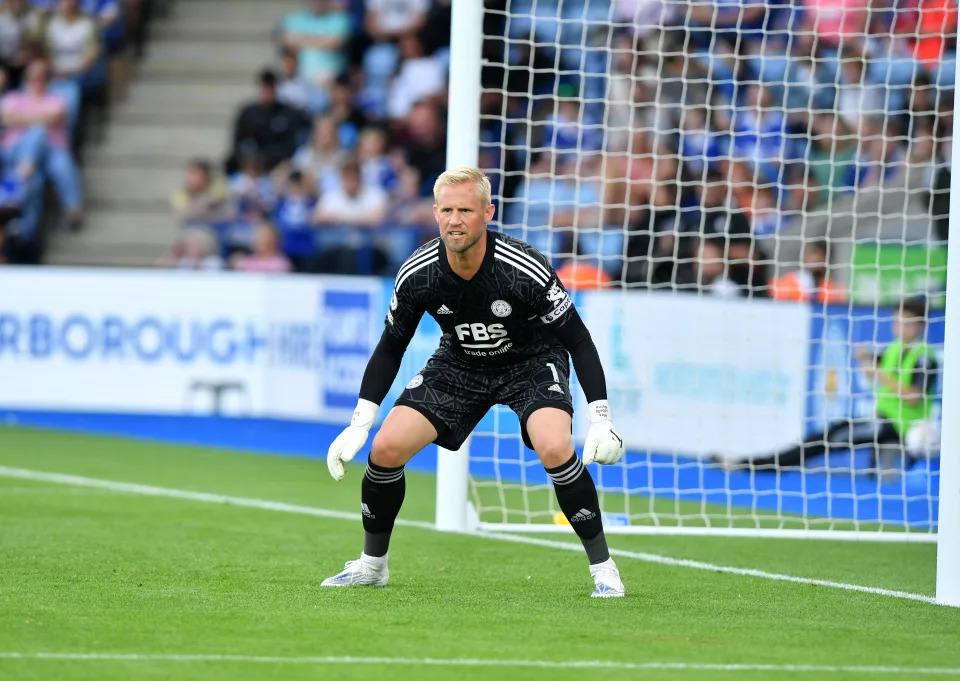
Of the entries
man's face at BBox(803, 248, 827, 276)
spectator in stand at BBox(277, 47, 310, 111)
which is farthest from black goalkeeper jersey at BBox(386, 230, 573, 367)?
spectator in stand at BBox(277, 47, 310, 111)

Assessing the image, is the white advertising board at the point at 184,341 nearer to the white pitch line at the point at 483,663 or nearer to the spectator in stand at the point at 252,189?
the spectator in stand at the point at 252,189

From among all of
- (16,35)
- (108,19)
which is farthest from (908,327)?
(16,35)

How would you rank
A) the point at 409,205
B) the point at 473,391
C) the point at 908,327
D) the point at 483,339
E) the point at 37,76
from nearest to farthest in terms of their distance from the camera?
the point at 483,339, the point at 473,391, the point at 908,327, the point at 409,205, the point at 37,76

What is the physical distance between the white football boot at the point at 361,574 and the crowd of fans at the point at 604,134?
11.7 feet

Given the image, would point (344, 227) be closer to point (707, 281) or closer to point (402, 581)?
point (707, 281)

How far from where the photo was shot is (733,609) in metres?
6.52

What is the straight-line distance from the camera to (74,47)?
19.8 m

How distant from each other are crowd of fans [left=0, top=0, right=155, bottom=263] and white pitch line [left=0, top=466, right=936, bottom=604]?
22.8 ft

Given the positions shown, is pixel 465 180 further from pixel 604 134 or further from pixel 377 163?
pixel 377 163

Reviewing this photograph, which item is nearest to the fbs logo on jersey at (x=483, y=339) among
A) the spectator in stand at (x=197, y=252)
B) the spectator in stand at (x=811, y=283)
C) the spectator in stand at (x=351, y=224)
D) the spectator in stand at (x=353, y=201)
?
the spectator in stand at (x=811, y=283)

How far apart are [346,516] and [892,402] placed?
13.3 feet

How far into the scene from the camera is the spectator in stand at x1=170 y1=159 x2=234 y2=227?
693 inches

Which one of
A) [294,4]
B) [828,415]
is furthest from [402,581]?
[294,4]

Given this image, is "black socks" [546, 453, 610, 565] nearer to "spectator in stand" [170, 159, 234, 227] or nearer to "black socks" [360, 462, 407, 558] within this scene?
"black socks" [360, 462, 407, 558]
